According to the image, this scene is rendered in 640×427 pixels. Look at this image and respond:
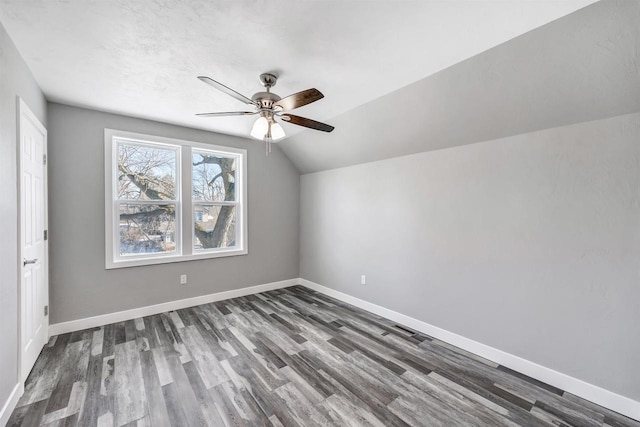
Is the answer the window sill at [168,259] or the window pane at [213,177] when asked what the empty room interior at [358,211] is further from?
the window pane at [213,177]

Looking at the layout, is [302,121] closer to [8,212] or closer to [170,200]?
[8,212]

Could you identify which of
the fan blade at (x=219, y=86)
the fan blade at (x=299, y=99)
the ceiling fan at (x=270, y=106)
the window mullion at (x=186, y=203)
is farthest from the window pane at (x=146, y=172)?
the fan blade at (x=299, y=99)

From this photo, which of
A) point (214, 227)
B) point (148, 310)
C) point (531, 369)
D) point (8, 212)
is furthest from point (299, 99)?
point (148, 310)

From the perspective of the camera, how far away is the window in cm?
330

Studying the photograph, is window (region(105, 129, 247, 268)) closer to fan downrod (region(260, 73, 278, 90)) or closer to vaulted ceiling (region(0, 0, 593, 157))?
vaulted ceiling (region(0, 0, 593, 157))

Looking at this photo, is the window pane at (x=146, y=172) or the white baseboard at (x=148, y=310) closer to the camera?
the white baseboard at (x=148, y=310)

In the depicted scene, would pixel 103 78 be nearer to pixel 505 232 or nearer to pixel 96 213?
pixel 96 213

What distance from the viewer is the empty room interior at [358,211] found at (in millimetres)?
1732

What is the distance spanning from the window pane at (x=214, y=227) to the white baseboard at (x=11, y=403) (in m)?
2.15

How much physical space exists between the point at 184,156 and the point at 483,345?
421 centimetres

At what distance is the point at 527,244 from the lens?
2.33m

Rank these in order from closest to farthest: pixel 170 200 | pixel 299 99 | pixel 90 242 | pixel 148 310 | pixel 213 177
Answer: pixel 299 99, pixel 90 242, pixel 148 310, pixel 170 200, pixel 213 177

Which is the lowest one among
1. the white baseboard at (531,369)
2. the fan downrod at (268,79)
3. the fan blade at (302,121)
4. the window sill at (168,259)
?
the white baseboard at (531,369)

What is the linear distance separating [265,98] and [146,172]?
234 centimetres
